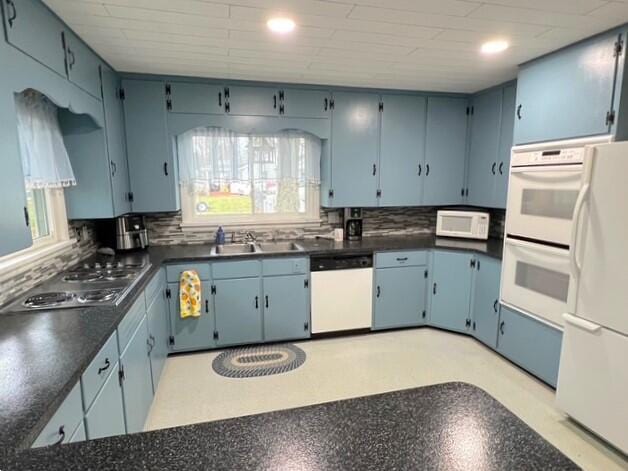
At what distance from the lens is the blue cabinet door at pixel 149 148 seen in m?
2.96

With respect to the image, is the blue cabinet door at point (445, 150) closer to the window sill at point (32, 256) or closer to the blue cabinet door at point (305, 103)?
the blue cabinet door at point (305, 103)

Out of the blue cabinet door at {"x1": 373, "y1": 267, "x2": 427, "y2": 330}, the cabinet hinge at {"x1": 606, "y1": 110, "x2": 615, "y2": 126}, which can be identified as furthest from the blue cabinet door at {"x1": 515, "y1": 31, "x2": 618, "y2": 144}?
the blue cabinet door at {"x1": 373, "y1": 267, "x2": 427, "y2": 330}

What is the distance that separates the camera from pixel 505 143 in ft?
10.5

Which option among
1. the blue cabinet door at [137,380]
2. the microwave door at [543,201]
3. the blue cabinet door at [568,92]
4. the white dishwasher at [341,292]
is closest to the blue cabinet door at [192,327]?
the blue cabinet door at [137,380]

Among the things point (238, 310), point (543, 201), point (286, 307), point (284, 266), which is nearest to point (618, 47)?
point (543, 201)

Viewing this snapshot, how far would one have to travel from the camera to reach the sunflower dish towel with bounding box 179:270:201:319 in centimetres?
288

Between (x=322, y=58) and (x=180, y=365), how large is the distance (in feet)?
8.46

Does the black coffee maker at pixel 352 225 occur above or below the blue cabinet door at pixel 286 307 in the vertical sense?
above

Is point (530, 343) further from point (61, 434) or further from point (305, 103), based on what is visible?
point (61, 434)

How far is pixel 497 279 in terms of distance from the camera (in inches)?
118

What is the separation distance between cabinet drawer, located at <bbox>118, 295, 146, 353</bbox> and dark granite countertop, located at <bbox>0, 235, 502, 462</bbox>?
2.6 inches

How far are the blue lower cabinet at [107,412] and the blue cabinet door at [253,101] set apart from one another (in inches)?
89.8

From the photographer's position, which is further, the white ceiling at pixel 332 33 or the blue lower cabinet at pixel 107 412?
the white ceiling at pixel 332 33

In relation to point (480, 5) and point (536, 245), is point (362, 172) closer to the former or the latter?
point (536, 245)
